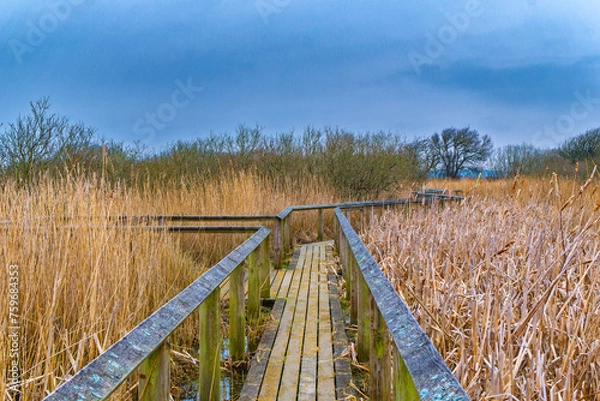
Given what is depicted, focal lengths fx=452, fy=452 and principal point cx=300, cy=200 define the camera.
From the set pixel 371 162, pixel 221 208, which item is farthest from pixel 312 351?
pixel 371 162

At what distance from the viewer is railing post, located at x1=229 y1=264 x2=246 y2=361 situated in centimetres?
301

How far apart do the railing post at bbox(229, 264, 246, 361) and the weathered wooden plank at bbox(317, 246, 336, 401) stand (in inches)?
22.5

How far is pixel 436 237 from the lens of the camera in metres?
4.48

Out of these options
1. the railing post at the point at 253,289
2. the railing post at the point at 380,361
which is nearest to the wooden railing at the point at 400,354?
the railing post at the point at 380,361

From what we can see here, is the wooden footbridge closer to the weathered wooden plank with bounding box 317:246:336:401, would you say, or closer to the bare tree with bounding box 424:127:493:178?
the weathered wooden plank with bounding box 317:246:336:401

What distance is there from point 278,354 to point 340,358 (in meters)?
0.45

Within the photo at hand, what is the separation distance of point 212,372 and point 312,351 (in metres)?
1.21

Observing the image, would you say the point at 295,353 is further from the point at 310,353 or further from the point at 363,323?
the point at 363,323

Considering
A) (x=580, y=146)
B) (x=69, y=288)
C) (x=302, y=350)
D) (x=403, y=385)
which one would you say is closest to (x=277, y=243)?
(x=302, y=350)

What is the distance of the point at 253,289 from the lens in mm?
3938

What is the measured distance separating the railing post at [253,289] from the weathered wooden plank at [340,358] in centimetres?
69

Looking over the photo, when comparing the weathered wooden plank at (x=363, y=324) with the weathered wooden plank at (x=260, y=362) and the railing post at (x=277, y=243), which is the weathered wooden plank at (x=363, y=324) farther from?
the railing post at (x=277, y=243)

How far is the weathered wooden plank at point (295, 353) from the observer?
2.67 m

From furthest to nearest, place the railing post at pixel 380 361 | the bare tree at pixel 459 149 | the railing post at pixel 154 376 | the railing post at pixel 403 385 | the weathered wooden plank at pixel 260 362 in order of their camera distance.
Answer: the bare tree at pixel 459 149 → the weathered wooden plank at pixel 260 362 → the railing post at pixel 380 361 → the railing post at pixel 154 376 → the railing post at pixel 403 385
